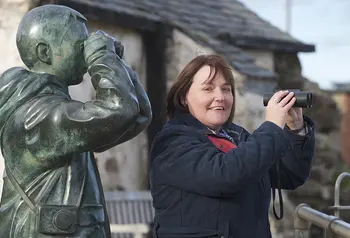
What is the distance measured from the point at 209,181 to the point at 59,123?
0.55 meters

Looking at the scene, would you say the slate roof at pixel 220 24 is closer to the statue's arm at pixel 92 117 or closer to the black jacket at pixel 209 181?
the black jacket at pixel 209 181

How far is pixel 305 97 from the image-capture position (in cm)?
244

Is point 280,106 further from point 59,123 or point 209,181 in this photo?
point 59,123

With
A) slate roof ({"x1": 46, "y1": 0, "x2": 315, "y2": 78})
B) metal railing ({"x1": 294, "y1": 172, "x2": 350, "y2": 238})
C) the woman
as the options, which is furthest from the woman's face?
slate roof ({"x1": 46, "y1": 0, "x2": 315, "y2": 78})

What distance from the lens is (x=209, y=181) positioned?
2.31 metres

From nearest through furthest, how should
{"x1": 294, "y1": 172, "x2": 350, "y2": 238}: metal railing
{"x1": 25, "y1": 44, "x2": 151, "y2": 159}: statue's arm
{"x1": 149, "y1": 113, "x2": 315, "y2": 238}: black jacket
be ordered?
{"x1": 25, "y1": 44, "x2": 151, "y2": 159}: statue's arm, {"x1": 149, "y1": 113, "x2": 315, "y2": 238}: black jacket, {"x1": 294, "y1": 172, "x2": 350, "y2": 238}: metal railing

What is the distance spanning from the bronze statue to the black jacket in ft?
0.95

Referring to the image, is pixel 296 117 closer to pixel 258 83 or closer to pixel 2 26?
pixel 2 26

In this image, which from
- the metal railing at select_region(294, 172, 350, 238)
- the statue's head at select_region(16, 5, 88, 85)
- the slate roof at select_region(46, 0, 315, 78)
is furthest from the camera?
the slate roof at select_region(46, 0, 315, 78)

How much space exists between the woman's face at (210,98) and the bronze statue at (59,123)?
41 centimetres

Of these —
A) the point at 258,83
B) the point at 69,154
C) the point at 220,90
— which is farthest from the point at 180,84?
the point at 258,83

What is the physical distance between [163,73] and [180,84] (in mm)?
4977

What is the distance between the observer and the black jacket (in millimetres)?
2295

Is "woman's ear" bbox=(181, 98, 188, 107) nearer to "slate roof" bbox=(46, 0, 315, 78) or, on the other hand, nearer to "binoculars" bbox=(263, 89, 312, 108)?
"binoculars" bbox=(263, 89, 312, 108)
